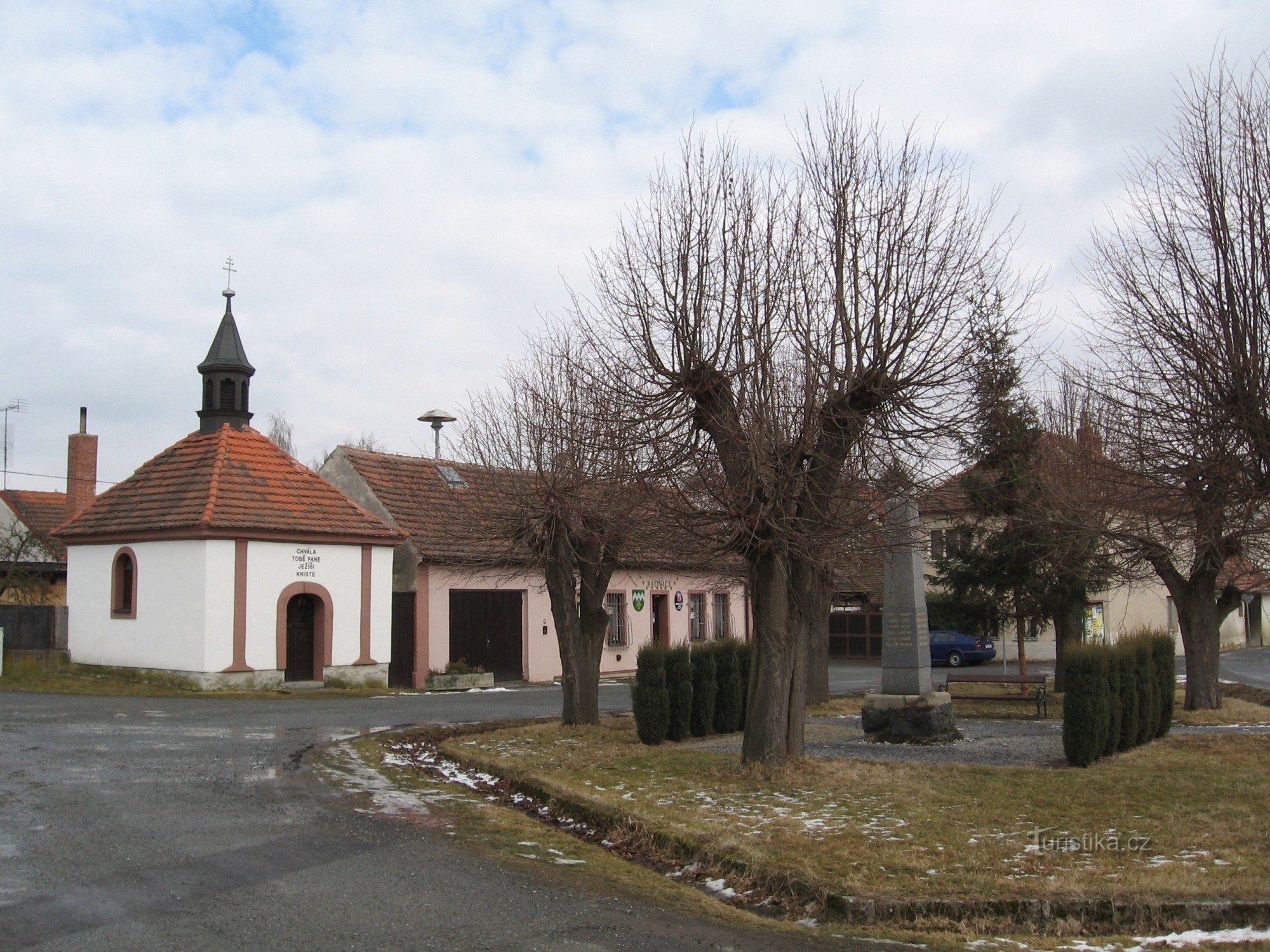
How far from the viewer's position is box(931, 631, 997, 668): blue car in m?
40.9

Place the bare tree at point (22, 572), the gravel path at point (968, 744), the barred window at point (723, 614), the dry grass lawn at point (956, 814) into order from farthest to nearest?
the barred window at point (723, 614) → the bare tree at point (22, 572) → the gravel path at point (968, 744) → the dry grass lawn at point (956, 814)

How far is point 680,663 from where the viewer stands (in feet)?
47.1

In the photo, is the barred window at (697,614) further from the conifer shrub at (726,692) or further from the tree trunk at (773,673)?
the tree trunk at (773,673)

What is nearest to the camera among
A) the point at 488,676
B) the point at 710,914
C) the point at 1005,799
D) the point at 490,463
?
the point at 710,914

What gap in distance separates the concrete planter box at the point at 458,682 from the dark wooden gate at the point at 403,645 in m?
0.82

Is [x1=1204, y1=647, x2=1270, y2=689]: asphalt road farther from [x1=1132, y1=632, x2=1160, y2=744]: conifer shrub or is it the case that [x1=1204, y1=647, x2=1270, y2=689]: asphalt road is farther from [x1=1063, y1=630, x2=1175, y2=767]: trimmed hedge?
[x1=1132, y1=632, x2=1160, y2=744]: conifer shrub

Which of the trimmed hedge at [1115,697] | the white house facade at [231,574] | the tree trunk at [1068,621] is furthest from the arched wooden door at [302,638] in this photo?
the trimmed hedge at [1115,697]

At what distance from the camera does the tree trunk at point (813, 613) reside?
1107 centimetres

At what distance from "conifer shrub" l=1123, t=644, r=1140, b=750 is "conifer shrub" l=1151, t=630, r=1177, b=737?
1128 mm

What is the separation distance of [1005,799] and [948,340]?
4.11 meters

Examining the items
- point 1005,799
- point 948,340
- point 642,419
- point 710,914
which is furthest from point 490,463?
point 710,914

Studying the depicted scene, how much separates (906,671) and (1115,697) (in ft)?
9.49

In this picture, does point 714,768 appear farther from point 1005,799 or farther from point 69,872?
point 69,872

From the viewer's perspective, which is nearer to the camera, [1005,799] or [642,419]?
[1005,799]
